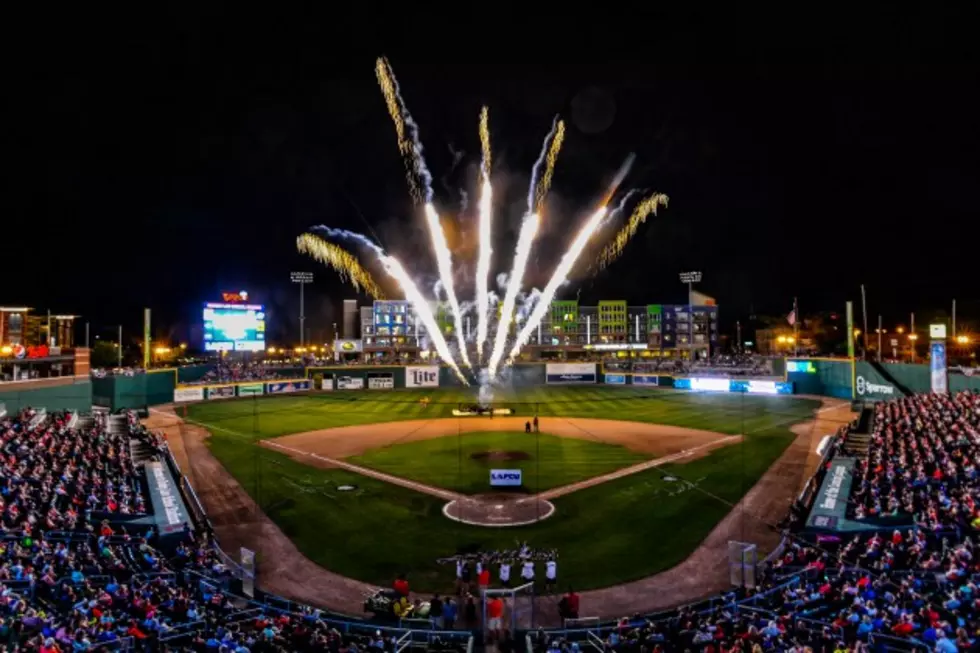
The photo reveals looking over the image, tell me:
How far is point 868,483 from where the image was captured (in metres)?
23.9

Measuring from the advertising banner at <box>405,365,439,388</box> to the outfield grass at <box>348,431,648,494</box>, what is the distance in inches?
1479

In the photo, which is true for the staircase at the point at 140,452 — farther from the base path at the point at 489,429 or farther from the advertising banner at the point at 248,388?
the advertising banner at the point at 248,388

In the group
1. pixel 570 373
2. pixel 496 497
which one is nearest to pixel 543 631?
pixel 496 497

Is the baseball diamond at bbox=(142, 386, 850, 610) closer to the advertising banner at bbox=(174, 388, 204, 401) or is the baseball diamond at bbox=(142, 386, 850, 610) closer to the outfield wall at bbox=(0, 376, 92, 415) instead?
the outfield wall at bbox=(0, 376, 92, 415)

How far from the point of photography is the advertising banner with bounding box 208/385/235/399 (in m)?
69.0

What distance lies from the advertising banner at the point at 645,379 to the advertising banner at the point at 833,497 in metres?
50.9

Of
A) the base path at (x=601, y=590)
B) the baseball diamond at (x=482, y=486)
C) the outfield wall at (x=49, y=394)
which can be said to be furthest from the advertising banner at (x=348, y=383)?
the base path at (x=601, y=590)

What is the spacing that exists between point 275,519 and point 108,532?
283 inches

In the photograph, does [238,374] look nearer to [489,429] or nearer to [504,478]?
[489,429]

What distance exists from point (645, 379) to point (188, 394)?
54.3 metres

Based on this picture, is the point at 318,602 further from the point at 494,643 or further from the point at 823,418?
the point at 823,418

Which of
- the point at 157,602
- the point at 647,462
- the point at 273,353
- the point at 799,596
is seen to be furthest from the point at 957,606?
the point at 273,353

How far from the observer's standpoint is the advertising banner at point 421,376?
81.4 meters

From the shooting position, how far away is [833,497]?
24.2 meters
